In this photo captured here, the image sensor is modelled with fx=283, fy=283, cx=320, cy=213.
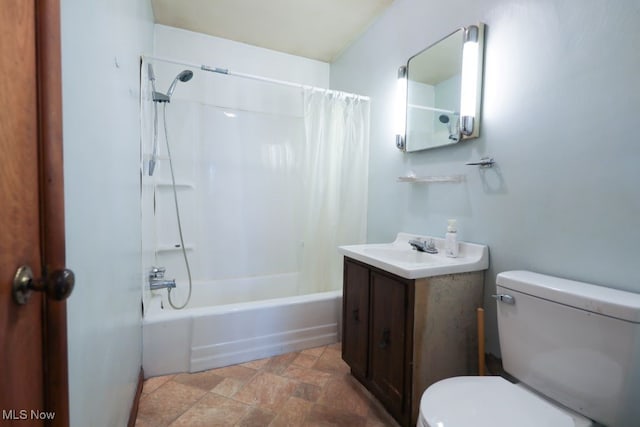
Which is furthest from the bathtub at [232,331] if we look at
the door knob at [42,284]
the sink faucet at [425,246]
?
the door knob at [42,284]

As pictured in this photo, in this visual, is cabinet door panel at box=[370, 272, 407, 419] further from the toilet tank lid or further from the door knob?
the door knob

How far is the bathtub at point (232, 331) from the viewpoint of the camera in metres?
1.71

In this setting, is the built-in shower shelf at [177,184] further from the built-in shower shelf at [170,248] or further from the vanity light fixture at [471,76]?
the vanity light fixture at [471,76]

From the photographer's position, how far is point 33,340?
1.58 feet

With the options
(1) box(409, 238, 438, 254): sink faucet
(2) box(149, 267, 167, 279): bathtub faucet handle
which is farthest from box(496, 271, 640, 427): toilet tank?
(2) box(149, 267, 167, 279): bathtub faucet handle

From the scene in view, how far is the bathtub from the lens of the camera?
5.60 ft

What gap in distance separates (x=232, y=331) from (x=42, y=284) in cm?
153

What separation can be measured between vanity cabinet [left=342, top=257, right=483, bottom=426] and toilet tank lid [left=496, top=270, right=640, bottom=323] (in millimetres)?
262

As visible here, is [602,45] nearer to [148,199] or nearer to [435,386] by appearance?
Answer: [435,386]

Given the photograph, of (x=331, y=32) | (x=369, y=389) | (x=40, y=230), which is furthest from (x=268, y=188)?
(x=40, y=230)

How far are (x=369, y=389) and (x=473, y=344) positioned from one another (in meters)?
0.61

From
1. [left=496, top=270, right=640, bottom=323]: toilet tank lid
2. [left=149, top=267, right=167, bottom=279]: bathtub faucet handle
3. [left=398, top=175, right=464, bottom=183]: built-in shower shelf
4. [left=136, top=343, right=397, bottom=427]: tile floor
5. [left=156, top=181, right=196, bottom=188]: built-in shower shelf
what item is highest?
[left=398, top=175, right=464, bottom=183]: built-in shower shelf

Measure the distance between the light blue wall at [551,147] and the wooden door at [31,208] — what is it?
5.15 feet

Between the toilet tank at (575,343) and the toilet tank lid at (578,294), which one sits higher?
the toilet tank lid at (578,294)
